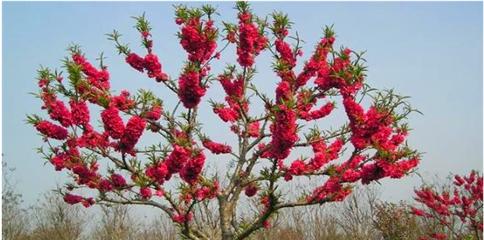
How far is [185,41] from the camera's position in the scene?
5.77 meters

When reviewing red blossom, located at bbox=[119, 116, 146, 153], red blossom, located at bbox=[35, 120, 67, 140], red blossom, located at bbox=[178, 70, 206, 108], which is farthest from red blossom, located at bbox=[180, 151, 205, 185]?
red blossom, located at bbox=[35, 120, 67, 140]

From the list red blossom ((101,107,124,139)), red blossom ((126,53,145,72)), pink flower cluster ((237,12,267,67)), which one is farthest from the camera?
red blossom ((126,53,145,72))

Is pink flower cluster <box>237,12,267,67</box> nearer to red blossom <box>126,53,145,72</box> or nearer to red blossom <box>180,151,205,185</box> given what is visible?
red blossom <box>126,53,145,72</box>

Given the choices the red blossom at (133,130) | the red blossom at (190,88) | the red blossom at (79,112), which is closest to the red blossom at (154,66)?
the red blossom at (190,88)

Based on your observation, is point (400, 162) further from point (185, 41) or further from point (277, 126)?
point (185, 41)

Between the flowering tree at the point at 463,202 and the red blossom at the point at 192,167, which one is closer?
the red blossom at the point at 192,167

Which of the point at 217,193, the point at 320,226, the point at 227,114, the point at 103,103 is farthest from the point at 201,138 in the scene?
the point at 320,226

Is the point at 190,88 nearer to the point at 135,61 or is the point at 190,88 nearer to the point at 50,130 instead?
the point at 135,61

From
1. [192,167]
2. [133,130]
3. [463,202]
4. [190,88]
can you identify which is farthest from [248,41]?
[463,202]

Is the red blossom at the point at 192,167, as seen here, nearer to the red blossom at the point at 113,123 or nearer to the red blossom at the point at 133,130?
the red blossom at the point at 133,130

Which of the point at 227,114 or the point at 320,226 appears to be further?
the point at 320,226

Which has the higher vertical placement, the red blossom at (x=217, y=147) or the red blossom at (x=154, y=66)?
the red blossom at (x=154, y=66)

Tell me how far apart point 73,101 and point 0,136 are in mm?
1519

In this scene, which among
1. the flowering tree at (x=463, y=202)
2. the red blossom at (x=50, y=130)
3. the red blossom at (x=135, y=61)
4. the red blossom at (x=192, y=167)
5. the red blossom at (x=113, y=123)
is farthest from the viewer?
the flowering tree at (x=463, y=202)
